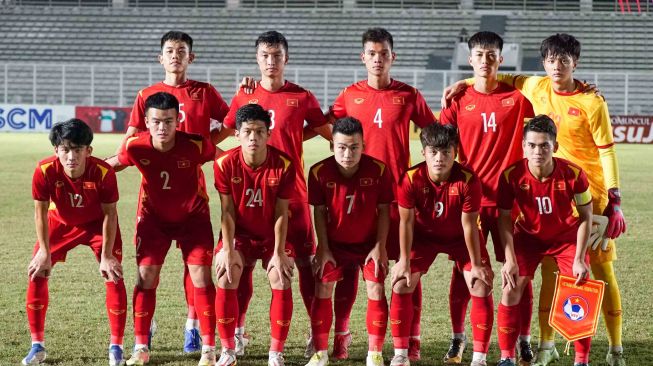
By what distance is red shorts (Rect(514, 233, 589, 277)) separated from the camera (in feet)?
16.0

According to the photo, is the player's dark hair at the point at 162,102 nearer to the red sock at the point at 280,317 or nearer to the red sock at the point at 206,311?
the red sock at the point at 206,311

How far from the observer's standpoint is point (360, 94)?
18.1 ft

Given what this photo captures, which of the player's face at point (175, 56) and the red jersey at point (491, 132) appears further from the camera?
the player's face at point (175, 56)

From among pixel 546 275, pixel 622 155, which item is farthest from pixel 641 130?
pixel 546 275

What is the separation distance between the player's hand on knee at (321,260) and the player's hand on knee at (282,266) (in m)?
0.14

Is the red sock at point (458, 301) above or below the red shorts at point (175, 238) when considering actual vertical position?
below

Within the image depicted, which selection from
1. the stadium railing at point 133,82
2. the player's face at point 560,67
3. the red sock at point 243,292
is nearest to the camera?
the player's face at point 560,67

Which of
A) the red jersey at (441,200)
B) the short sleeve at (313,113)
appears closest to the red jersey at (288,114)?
the short sleeve at (313,113)

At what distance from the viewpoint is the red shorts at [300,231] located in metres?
5.24

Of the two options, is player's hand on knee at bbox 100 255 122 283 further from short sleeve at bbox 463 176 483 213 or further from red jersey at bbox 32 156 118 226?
short sleeve at bbox 463 176 483 213

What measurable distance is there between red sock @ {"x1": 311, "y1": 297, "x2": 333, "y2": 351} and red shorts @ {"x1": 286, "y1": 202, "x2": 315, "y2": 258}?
331 millimetres

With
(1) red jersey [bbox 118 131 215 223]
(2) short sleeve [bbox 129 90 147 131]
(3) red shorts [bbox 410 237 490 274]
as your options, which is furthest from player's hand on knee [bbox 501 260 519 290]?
(2) short sleeve [bbox 129 90 147 131]

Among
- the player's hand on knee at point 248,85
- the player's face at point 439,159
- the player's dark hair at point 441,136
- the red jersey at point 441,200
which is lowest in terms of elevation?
the red jersey at point 441,200

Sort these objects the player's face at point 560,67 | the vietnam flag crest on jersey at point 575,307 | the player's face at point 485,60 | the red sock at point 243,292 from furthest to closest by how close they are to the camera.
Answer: the red sock at point 243,292 < the player's face at point 485,60 < the player's face at point 560,67 < the vietnam flag crest on jersey at point 575,307
